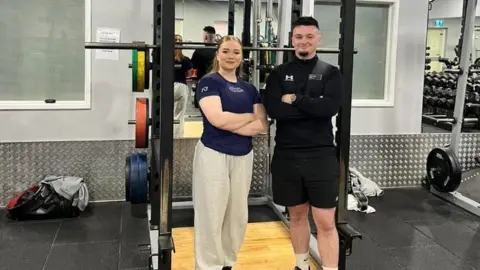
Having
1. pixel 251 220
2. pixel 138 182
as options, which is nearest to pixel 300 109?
pixel 138 182

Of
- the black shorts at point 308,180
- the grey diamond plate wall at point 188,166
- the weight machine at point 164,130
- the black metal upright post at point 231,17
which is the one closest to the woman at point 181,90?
the grey diamond plate wall at point 188,166

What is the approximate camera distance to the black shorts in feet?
7.98

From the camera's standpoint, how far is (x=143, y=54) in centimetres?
278

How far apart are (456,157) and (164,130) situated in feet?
10.1

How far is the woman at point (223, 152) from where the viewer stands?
2410mm

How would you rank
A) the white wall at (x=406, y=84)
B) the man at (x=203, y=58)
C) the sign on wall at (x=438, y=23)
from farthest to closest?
the sign on wall at (x=438, y=23)
the white wall at (x=406, y=84)
the man at (x=203, y=58)

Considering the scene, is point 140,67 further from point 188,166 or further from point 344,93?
point 188,166

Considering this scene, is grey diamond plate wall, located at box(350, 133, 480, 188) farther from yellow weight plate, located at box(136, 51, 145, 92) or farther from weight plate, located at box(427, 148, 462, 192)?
yellow weight plate, located at box(136, 51, 145, 92)

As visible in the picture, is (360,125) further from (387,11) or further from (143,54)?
(143,54)

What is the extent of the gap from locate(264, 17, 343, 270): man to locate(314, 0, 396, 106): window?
2309 mm

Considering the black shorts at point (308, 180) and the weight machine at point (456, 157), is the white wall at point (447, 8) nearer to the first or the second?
the weight machine at point (456, 157)

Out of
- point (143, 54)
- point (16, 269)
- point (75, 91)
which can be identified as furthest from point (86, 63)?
point (16, 269)

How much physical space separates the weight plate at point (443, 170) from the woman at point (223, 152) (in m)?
2.55

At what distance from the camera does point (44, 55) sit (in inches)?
158
